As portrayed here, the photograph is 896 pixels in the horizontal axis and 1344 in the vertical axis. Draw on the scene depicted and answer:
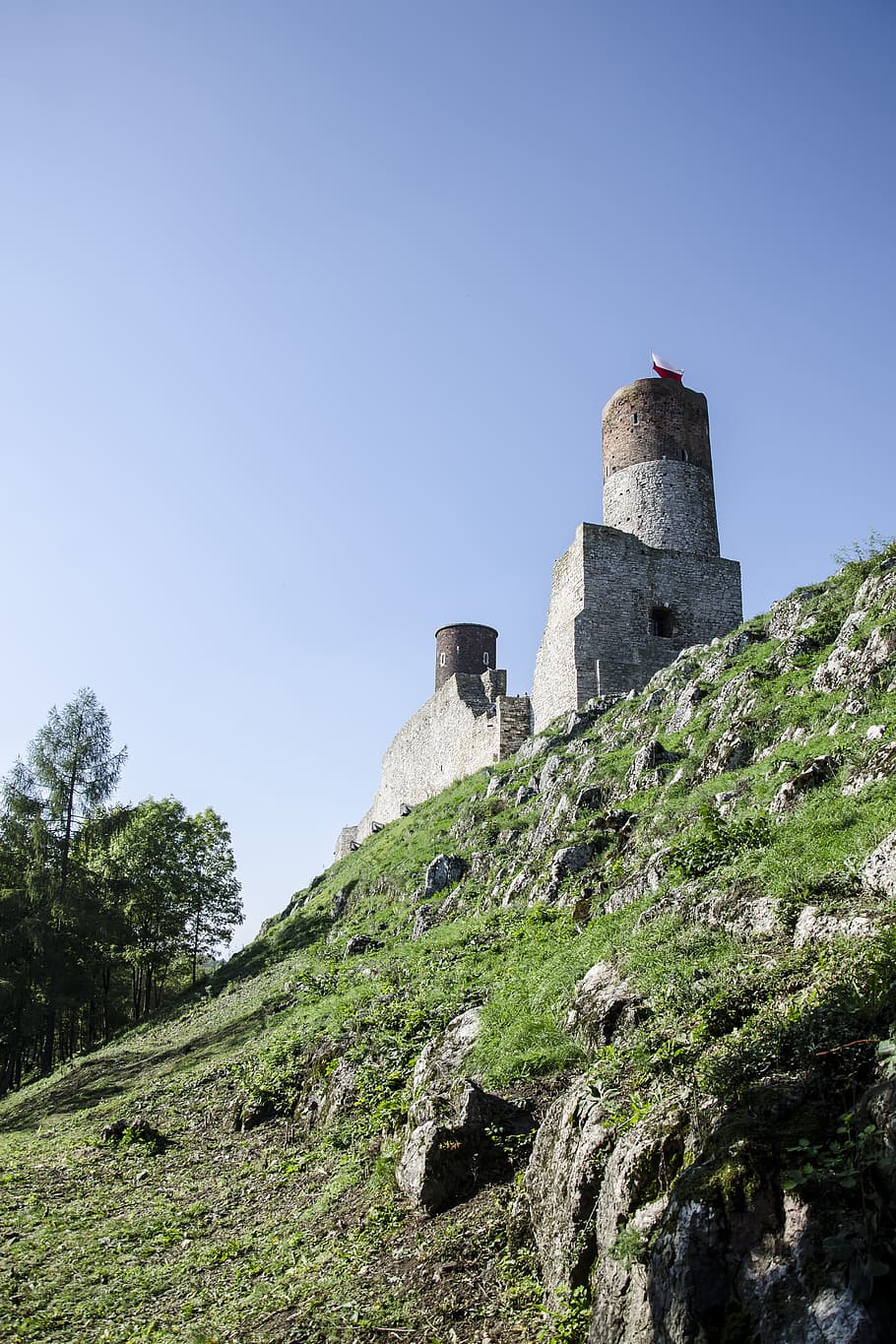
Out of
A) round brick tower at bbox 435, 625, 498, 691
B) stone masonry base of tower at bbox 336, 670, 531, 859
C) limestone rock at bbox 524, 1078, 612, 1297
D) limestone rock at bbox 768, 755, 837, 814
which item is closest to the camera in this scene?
limestone rock at bbox 524, 1078, 612, 1297

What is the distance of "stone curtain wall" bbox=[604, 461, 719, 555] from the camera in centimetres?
2566

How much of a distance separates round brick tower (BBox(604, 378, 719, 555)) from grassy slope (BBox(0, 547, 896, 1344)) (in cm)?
1054

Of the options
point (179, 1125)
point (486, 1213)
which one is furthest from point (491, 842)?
point (486, 1213)

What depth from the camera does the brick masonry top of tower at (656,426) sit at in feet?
86.2

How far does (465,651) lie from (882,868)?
105 ft

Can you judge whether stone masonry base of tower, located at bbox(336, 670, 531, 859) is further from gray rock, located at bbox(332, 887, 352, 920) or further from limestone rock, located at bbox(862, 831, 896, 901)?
limestone rock, located at bbox(862, 831, 896, 901)

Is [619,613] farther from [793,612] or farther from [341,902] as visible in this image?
[341,902]

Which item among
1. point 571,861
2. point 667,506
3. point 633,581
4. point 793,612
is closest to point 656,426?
point 667,506

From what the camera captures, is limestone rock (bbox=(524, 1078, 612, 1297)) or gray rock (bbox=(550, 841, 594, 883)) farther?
gray rock (bbox=(550, 841, 594, 883))

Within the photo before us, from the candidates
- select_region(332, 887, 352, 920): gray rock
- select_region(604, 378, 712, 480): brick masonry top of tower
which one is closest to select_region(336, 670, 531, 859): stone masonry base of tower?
select_region(332, 887, 352, 920): gray rock

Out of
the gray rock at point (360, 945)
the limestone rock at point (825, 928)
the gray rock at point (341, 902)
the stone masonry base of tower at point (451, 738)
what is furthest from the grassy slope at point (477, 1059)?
the stone masonry base of tower at point (451, 738)

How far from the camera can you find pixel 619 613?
78.5 feet

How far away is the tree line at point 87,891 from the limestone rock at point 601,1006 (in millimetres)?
18686

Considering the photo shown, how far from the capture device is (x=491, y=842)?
16.8 metres
